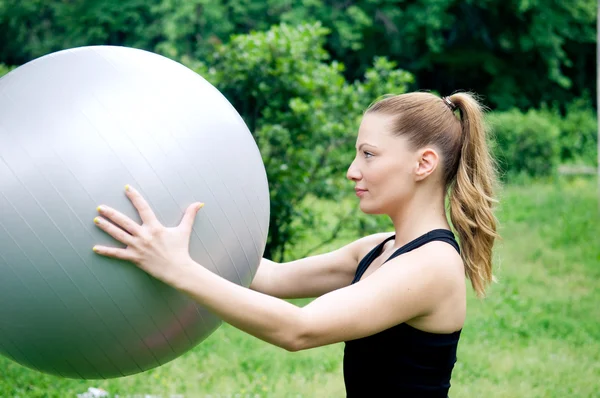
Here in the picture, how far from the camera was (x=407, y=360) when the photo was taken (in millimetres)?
2309

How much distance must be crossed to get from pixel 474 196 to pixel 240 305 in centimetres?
89

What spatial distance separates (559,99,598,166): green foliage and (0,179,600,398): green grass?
980cm

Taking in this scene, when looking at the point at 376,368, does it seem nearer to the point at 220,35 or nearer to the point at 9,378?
the point at 9,378

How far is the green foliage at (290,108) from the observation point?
21.8 feet

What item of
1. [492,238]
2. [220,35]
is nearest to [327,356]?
[492,238]

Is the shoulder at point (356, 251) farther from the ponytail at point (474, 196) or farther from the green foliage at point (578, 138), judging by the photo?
the green foliage at point (578, 138)

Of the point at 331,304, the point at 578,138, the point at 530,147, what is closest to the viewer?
the point at 331,304

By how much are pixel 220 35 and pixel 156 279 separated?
16384mm

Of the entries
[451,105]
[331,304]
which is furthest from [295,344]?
[451,105]

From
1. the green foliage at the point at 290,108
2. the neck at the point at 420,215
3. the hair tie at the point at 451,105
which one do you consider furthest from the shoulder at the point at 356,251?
the green foliage at the point at 290,108

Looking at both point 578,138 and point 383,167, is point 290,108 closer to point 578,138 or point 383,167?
point 383,167

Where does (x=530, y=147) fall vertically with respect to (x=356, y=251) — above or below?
A: below

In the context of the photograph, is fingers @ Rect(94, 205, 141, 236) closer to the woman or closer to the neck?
the woman

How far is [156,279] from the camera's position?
2074 mm
